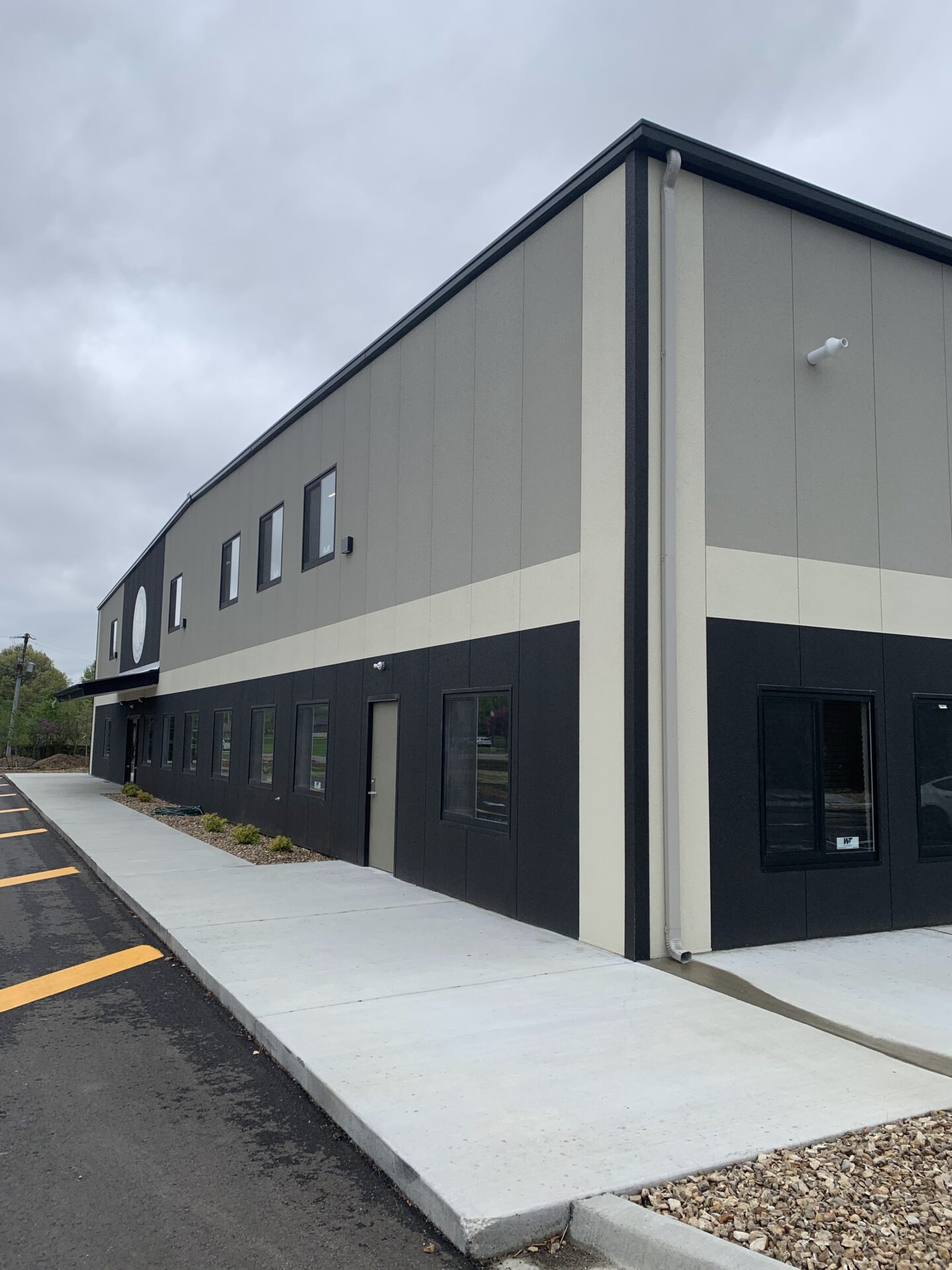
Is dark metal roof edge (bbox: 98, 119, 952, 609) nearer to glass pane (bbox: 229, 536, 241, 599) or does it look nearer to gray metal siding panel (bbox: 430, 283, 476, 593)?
gray metal siding panel (bbox: 430, 283, 476, 593)

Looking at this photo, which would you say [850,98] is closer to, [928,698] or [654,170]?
[654,170]

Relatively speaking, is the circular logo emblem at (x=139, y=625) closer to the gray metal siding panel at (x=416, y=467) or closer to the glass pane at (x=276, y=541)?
the glass pane at (x=276, y=541)

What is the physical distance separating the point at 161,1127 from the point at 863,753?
6.63 metres

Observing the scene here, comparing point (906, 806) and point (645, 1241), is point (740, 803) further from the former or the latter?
point (645, 1241)

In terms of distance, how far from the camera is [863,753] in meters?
8.25

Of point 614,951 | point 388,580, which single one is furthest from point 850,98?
point 614,951

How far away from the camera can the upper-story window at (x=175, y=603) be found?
23.4 m

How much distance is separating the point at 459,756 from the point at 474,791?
1.65 feet

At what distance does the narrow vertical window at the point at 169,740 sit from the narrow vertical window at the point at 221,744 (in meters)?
4.09

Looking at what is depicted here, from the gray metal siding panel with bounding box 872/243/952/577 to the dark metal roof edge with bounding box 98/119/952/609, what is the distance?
0.72 ft

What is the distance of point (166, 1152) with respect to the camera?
12.5ft

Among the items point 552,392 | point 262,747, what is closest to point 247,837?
point 262,747

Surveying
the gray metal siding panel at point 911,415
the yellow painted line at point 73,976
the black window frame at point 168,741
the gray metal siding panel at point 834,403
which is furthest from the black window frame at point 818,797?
the black window frame at point 168,741

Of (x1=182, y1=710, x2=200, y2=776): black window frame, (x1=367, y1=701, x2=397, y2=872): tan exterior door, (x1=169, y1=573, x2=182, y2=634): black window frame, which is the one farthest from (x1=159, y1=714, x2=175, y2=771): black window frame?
(x1=367, y1=701, x2=397, y2=872): tan exterior door
